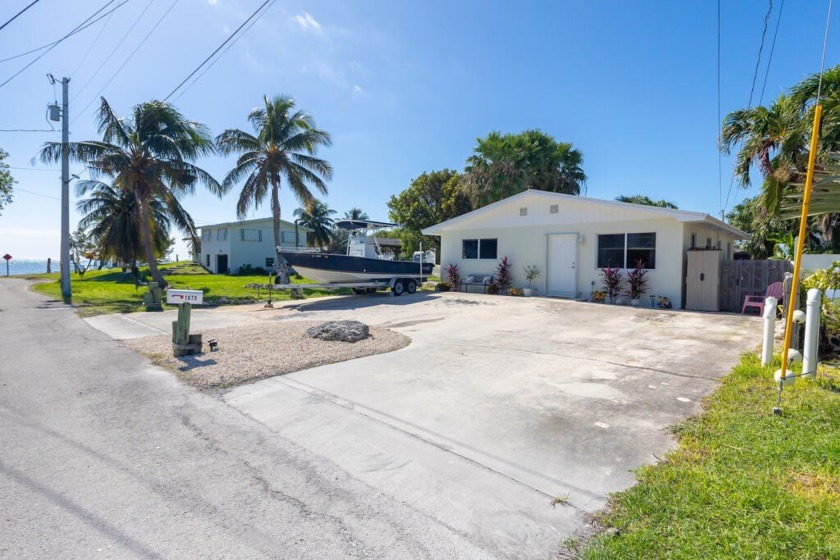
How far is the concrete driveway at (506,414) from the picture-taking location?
2.80m

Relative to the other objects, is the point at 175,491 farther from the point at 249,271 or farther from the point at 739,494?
the point at 249,271

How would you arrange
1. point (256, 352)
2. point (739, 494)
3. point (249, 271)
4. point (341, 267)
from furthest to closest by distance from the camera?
point (249, 271) < point (341, 267) < point (256, 352) < point (739, 494)

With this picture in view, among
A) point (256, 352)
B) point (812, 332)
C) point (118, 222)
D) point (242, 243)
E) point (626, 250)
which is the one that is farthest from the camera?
point (242, 243)

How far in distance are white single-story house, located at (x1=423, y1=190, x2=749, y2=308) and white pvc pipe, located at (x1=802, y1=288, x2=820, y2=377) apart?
26.1 feet

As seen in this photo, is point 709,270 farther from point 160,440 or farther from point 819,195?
point 160,440

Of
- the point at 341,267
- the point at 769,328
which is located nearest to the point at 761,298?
the point at 769,328

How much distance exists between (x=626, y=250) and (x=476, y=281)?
224 inches

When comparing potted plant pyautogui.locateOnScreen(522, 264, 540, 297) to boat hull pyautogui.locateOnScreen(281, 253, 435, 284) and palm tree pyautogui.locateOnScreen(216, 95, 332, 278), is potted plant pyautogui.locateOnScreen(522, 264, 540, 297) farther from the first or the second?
palm tree pyautogui.locateOnScreen(216, 95, 332, 278)

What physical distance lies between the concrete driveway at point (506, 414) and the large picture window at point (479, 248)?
843cm

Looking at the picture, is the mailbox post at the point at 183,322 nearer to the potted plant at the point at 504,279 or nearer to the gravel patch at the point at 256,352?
the gravel patch at the point at 256,352

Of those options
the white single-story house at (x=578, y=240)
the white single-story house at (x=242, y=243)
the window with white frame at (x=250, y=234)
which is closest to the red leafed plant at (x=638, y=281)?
the white single-story house at (x=578, y=240)

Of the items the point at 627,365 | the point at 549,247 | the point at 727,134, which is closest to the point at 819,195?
the point at 627,365

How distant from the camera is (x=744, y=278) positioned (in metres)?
11.6

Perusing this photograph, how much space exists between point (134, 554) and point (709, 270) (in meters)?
13.8
